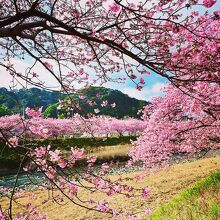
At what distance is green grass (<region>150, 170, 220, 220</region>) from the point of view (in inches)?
265

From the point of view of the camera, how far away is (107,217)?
11.4m

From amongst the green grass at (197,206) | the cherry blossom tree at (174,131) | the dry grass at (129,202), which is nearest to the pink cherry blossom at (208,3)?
the green grass at (197,206)

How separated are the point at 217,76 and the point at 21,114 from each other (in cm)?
315

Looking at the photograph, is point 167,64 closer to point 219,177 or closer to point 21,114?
point 21,114

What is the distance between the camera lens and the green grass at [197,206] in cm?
674

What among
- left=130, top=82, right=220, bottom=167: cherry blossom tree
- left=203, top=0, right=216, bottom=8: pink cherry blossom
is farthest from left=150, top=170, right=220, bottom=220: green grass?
left=203, top=0, right=216, bottom=8: pink cherry blossom

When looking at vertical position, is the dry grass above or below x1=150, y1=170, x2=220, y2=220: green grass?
below

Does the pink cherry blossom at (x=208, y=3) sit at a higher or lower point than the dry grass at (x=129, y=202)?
higher

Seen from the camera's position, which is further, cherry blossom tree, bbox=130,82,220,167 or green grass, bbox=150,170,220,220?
cherry blossom tree, bbox=130,82,220,167

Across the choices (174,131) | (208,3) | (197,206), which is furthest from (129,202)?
(208,3)

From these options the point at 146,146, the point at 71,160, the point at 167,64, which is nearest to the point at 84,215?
the point at 146,146

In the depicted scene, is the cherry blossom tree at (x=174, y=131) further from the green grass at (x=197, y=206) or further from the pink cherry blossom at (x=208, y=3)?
the pink cherry blossom at (x=208, y=3)

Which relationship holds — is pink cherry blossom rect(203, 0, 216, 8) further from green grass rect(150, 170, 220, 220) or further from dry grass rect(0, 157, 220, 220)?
dry grass rect(0, 157, 220, 220)

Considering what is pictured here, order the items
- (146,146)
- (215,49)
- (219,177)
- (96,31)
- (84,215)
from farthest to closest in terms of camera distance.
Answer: (146,146)
(84,215)
(219,177)
(215,49)
(96,31)
